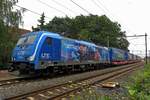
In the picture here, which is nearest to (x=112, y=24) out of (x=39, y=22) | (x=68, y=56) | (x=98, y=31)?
(x=98, y=31)

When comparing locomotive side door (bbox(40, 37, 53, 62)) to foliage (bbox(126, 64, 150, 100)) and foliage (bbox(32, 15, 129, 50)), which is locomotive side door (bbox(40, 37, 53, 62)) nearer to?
foliage (bbox(126, 64, 150, 100))

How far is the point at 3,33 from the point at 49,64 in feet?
37.6

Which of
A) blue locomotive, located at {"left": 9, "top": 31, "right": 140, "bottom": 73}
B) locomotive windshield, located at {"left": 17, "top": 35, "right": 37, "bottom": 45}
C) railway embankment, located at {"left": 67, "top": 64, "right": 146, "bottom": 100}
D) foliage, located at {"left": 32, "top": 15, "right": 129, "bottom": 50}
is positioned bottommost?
railway embankment, located at {"left": 67, "top": 64, "right": 146, "bottom": 100}

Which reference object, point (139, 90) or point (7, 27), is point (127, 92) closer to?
point (139, 90)

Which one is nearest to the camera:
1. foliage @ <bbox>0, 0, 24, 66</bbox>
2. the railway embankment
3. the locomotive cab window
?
the railway embankment

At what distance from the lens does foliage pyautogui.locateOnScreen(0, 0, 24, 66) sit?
1177 inches

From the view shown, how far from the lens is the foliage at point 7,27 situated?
29891mm

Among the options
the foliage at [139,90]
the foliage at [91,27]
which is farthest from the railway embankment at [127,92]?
the foliage at [91,27]

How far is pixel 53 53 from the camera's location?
21.0 meters

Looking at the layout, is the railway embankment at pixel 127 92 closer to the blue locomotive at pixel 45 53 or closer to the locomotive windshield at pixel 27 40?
the blue locomotive at pixel 45 53

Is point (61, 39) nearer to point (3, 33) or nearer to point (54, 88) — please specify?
point (54, 88)

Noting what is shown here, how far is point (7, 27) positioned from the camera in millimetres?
30891

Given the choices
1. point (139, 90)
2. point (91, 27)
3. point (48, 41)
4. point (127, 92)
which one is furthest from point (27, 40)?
point (91, 27)

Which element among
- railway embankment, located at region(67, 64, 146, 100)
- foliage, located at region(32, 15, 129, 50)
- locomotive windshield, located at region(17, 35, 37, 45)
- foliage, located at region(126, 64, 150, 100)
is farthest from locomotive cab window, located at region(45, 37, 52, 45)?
foliage, located at region(32, 15, 129, 50)
